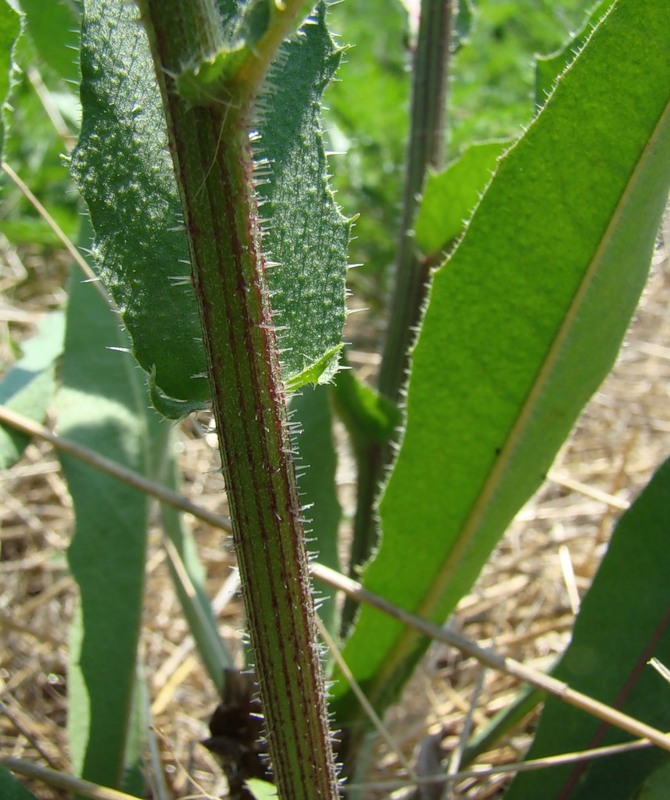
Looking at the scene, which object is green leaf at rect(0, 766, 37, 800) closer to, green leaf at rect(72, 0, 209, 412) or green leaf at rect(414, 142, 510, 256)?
green leaf at rect(72, 0, 209, 412)

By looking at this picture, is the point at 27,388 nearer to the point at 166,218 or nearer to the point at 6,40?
the point at 6,40

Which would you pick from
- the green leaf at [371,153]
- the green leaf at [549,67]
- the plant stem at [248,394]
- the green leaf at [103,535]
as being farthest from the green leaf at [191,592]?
the green leaf at [371,153]

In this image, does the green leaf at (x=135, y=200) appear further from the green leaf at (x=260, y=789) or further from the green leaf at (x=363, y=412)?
the green leaf at (x=363, y=412)

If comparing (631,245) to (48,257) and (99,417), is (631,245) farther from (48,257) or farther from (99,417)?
(48,257)

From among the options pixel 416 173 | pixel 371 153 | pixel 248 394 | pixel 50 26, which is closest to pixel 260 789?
pixel 248 394

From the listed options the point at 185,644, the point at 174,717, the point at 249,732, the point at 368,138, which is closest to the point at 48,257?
the point at 368,138

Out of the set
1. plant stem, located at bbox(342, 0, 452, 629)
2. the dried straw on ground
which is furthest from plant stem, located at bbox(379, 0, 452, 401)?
the dried straw on ground

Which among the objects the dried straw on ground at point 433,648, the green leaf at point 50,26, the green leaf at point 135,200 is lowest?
the dried straw on ground at point 433,648
